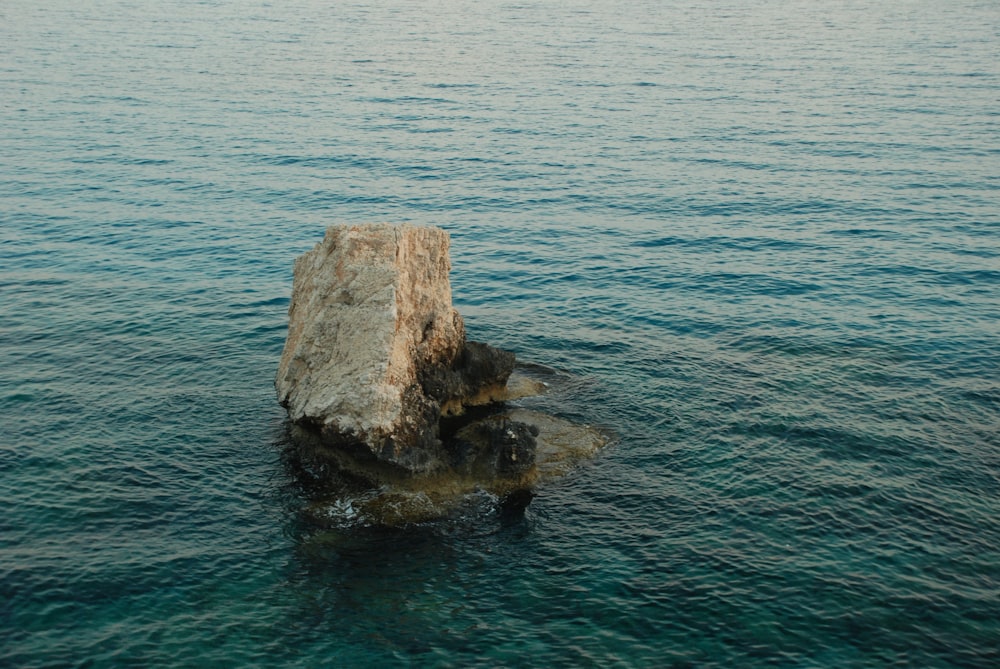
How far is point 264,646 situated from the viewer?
998 inches

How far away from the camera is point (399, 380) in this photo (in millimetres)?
33812

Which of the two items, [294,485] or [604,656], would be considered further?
[294,485]

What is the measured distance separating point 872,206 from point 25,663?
179ft

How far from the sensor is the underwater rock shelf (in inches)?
1293

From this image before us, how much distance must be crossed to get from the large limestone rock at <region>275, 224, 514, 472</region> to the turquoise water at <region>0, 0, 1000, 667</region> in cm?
275

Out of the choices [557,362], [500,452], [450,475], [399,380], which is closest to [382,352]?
[399,380]

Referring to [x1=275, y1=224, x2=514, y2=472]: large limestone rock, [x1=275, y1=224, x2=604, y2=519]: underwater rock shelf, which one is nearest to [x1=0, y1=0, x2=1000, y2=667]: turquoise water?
[x1=275, y1=224, x2=604, y2=519]: underwater rock shelf

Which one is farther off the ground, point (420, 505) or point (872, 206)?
point (872, 206)

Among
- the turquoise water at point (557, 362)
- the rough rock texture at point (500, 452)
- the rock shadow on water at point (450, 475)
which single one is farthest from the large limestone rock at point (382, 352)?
the turquoise water at point (557, 362)

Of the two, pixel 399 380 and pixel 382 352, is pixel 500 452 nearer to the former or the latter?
pixel 399 380

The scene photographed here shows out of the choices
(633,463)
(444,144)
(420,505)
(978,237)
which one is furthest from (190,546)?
(444,144)

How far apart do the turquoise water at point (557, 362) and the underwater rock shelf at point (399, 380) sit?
1.86 metres

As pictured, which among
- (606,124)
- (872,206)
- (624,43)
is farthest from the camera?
(624,43)

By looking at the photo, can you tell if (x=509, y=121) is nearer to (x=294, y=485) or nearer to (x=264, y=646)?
(x=294, y=485)
